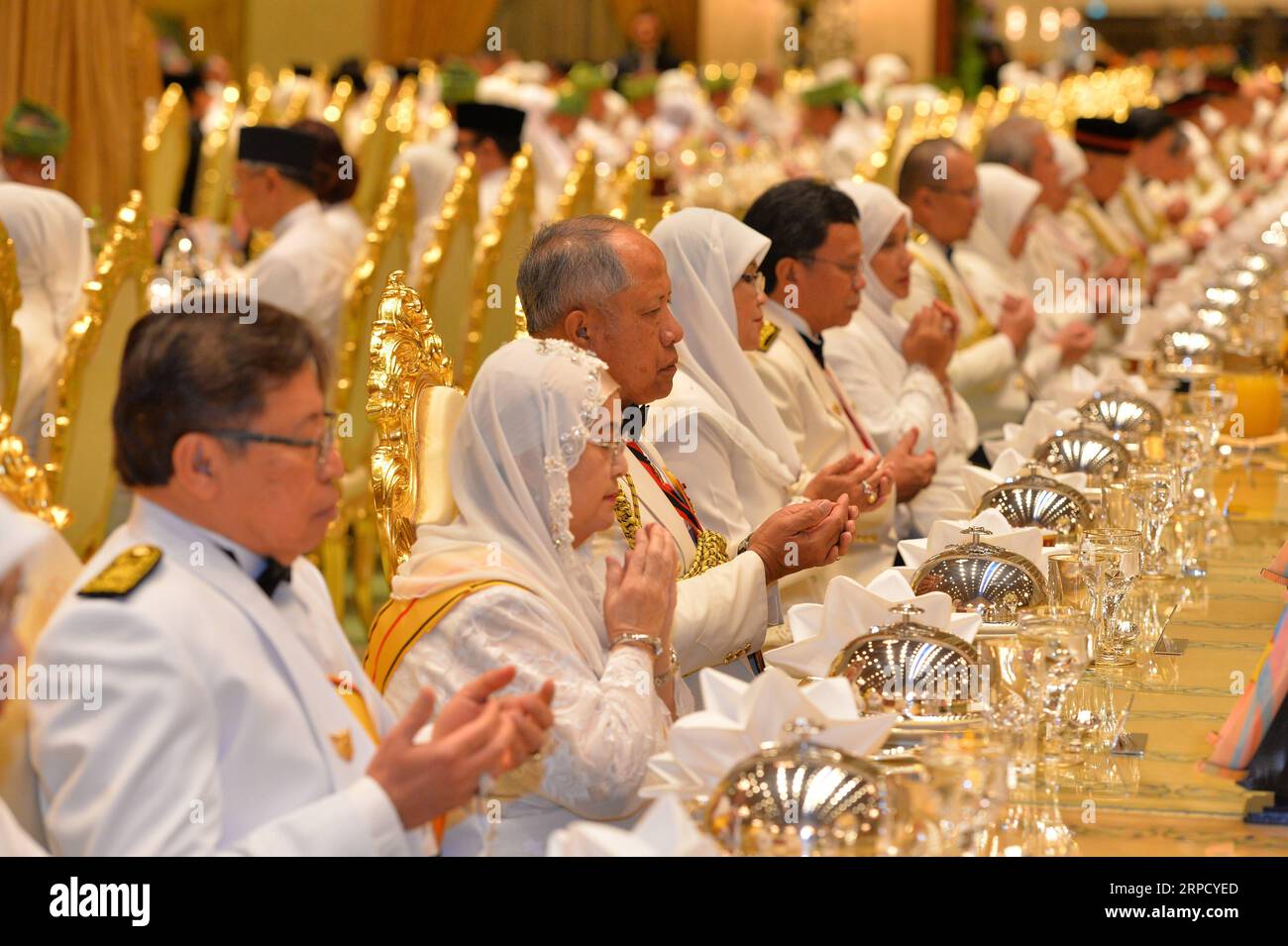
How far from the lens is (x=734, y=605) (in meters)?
2.84

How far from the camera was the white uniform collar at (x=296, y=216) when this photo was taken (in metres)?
5.91

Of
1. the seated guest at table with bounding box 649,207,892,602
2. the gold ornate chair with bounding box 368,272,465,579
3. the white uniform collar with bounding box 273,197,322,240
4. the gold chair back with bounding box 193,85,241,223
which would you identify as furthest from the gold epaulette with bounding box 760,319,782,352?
the gold chair back with bounding box 193,85,241,223

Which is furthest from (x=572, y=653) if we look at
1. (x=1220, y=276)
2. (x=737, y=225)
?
(x=1220, y=276)

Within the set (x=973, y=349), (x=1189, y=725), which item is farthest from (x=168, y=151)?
(x=1189, y=725)

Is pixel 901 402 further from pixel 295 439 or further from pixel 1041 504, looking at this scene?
pixel 295 439

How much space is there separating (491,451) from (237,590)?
1.92 feet

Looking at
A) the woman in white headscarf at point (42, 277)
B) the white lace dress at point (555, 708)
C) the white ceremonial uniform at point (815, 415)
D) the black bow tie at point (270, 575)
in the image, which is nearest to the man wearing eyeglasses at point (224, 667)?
the black bow tie at point (270, 575)

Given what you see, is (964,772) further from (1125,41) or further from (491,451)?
(1125,41)

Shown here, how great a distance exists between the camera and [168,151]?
9781mm

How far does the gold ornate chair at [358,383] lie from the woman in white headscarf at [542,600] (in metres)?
2.84

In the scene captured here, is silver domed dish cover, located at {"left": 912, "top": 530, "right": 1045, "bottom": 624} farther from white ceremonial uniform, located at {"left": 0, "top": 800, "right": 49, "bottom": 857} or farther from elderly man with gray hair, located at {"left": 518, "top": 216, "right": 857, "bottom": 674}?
white ceremonial uniform, located at {"left": 0, "top": 800, "right": 49, "bottom": 857}

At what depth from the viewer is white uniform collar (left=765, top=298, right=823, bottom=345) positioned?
4.17 metres

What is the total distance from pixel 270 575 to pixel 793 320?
8.20 feet

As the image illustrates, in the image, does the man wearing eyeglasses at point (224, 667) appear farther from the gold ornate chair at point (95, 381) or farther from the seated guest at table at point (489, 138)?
the seated guest at table at point (489, 138)
